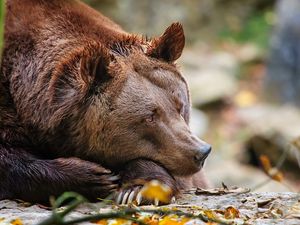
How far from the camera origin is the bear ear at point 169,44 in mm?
5789

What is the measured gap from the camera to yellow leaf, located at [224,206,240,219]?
15.6 feet

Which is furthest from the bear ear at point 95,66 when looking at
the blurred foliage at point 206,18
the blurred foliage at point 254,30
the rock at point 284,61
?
the blurred foliage at point 254,30

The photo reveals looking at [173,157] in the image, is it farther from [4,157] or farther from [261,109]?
[261,109]

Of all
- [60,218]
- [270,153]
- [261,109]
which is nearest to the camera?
[60,218]

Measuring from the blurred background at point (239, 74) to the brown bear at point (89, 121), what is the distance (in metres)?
6.03

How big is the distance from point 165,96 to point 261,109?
11.4 metres

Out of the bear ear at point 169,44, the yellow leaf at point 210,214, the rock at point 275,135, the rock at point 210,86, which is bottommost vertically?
the yellow leaf at point 210,214

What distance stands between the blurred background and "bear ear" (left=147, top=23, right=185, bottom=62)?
18.9ft

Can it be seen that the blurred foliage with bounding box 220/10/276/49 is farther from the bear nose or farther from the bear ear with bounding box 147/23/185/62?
the bear nose

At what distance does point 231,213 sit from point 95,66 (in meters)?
1.35

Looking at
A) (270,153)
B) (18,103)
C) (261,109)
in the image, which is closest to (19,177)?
(18,103)

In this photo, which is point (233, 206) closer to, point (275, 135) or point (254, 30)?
point (275, 135)

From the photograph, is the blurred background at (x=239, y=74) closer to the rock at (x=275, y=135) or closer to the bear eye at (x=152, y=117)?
the rock at (x=275, y=135)

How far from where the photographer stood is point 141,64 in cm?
→ 565
